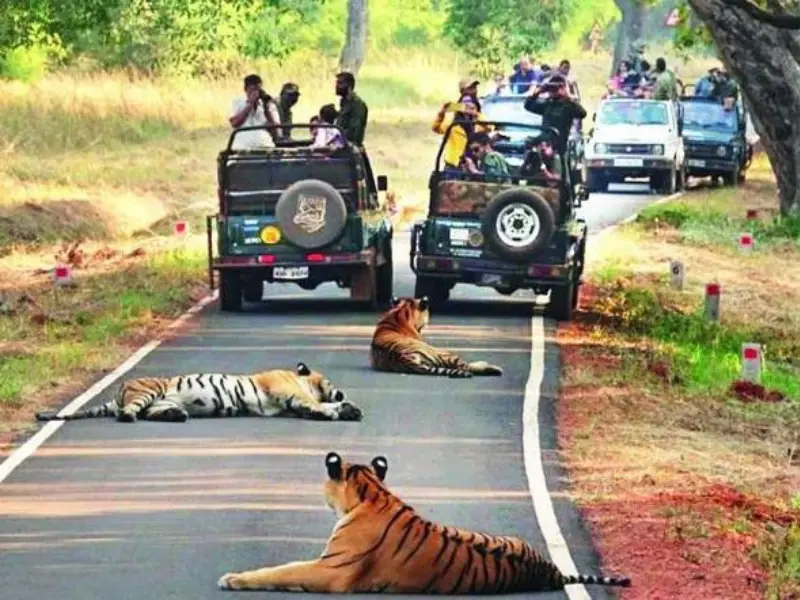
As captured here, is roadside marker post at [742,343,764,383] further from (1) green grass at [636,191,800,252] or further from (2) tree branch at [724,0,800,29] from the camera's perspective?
(1) green grass at [636,191,800,252]

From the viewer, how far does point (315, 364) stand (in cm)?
2009

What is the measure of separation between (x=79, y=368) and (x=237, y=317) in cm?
433

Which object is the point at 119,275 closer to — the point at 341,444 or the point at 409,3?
the point at 341,444

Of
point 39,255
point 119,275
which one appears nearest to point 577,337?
point 119,275

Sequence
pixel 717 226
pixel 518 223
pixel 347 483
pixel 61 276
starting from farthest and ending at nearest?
pixel 717 226
pixel 61 276
pixel 518 223
pixel 347 483

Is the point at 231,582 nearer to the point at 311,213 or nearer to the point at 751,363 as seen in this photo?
the point at 751,363

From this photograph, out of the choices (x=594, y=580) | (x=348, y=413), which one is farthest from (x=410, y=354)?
(x=594, y=580)

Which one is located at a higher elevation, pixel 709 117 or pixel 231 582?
pixel 231 582

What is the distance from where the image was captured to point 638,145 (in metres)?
44.5

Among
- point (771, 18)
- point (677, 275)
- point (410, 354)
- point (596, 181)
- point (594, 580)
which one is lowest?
point (596, 181)

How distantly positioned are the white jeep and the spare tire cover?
21347 mm

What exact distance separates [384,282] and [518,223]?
7.47 ft

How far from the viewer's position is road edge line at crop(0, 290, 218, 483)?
597 inches

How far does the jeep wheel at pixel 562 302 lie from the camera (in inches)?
933
